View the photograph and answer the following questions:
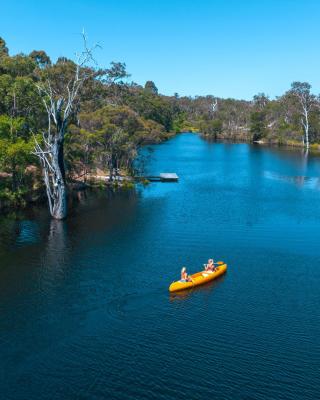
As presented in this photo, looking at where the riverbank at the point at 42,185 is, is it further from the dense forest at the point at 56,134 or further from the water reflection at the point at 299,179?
the water reflection at the point at 299,179

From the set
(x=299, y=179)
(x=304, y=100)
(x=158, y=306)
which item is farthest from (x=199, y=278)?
(x=304, y=100)

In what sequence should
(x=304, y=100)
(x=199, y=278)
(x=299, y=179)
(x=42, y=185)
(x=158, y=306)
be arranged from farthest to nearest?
(x=304, y=100), (x=299, y=179), (x=42, y=185), (x=199, y=278), (x=158, y=306)

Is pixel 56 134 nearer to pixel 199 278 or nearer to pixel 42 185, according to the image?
pixel 42 185

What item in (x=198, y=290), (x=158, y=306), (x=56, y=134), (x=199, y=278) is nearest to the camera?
(x=158, y=306)

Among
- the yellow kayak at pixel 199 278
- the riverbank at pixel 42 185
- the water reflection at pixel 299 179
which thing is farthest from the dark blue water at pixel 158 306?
the water reflection at pixel 299 179

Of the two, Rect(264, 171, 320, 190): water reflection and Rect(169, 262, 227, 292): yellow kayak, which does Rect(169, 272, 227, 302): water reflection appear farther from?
Rect(264, 171, 320, 190): water reflection

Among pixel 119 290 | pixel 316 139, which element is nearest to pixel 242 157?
pixel 316 139

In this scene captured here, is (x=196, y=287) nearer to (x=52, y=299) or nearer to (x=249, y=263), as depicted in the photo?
(x=249, y=263)
